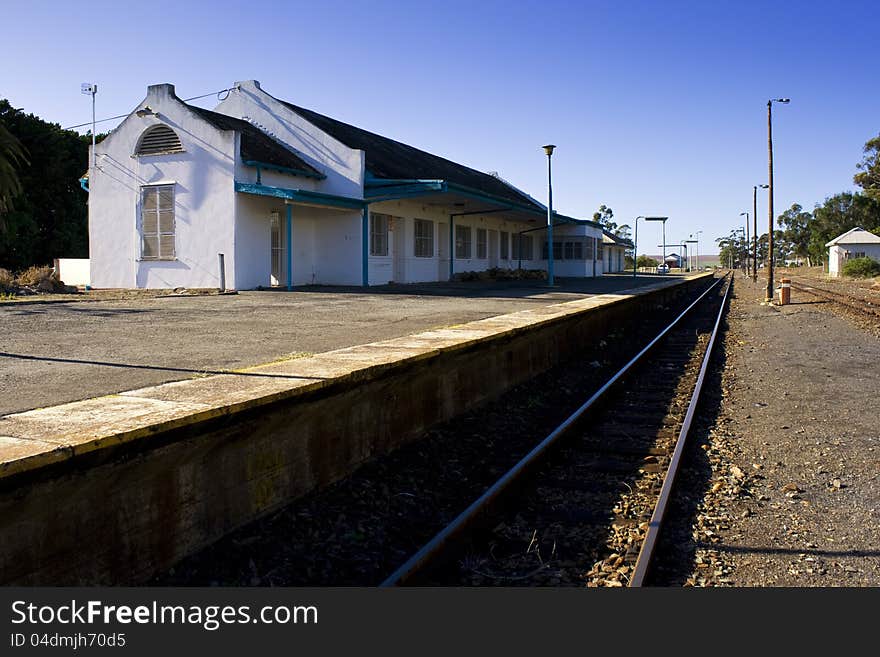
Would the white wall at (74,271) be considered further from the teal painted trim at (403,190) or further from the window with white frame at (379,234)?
the teal painted trim at (403,190)

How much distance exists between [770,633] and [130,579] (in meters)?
2.94

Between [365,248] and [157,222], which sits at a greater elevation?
[157,222]

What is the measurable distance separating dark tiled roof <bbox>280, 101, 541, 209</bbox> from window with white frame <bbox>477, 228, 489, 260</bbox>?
1935 mm

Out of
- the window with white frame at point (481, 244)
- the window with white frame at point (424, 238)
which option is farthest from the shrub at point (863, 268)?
the window with white frame at point (424, 238)

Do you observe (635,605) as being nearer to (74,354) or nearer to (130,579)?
(130,579)

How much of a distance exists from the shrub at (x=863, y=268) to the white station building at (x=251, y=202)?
131 ft

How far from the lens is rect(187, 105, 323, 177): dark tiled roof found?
22600mm

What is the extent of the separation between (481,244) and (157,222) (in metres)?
16.8

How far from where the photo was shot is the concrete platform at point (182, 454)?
322cm

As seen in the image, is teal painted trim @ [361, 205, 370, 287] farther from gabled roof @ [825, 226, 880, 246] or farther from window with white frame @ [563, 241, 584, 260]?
gabled roof @ [825, 226, 880, 246]

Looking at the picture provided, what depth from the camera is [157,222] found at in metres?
23.3

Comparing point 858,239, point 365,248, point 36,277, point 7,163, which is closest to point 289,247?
point 365,248

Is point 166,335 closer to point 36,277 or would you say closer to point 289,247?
point 289,247

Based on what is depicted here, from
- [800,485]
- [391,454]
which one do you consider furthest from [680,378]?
[391,454]
